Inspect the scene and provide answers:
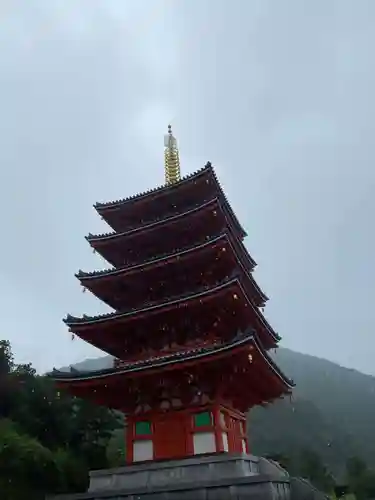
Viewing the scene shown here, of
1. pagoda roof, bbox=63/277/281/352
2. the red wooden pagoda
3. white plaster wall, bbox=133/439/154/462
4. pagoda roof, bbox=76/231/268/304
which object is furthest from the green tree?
white plaster wall, bbox=133/439/154/462

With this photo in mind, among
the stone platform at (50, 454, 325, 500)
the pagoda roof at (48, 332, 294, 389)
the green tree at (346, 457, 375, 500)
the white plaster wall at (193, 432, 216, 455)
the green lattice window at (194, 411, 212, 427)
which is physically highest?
the green tree at (346, 457, 375, 500)

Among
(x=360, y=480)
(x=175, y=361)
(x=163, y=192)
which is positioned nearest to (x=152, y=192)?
(x=163, y=192)

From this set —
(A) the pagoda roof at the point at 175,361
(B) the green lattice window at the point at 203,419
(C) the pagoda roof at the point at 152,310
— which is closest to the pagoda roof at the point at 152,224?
(C) the pagoda roof at the point at 152,310

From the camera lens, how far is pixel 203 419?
1659 cm

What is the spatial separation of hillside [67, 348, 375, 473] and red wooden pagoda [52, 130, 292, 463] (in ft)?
138

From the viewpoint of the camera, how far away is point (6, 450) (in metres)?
23.5

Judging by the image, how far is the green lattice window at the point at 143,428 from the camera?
1726 cm

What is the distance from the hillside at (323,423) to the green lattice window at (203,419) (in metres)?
45.3

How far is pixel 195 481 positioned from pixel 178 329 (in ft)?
18.3

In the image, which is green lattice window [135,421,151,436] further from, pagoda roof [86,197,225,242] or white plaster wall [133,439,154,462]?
pagoda roof [86,197,225,242]

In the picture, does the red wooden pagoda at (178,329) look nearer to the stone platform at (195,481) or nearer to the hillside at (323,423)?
the stone platform at (195,481)

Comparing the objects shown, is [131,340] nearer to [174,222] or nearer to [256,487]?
[174,222]

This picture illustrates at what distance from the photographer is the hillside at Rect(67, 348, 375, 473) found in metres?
71.7

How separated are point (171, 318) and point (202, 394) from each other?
310 centimetres
